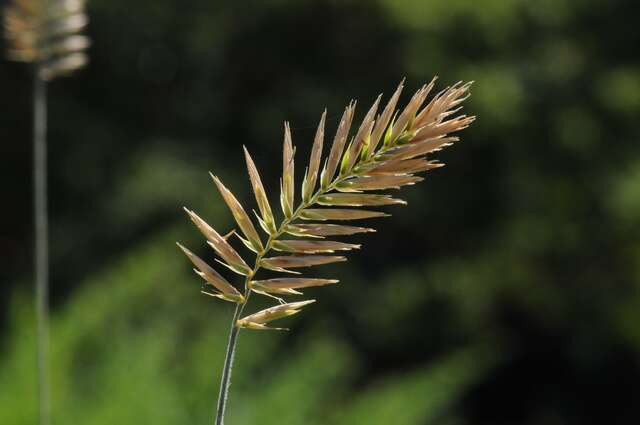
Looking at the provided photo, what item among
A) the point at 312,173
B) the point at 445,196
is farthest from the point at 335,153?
the point at 445,196

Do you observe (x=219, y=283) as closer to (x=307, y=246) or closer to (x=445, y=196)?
(x=307, y=246)

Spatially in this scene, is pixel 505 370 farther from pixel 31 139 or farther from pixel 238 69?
Answer: pixel 31 139

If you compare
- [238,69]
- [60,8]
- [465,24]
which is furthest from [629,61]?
[60,8]

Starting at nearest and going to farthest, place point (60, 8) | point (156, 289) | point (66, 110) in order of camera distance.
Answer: point (60, 8)
point (156, 289)
point (66, 110)

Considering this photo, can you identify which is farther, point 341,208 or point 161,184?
point 161,184

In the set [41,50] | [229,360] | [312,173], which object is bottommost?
[229,360]

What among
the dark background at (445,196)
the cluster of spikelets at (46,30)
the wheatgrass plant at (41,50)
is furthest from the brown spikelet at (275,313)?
the dark background at (445,196)

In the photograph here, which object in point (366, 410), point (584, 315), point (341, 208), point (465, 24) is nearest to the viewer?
point (341, 208)
